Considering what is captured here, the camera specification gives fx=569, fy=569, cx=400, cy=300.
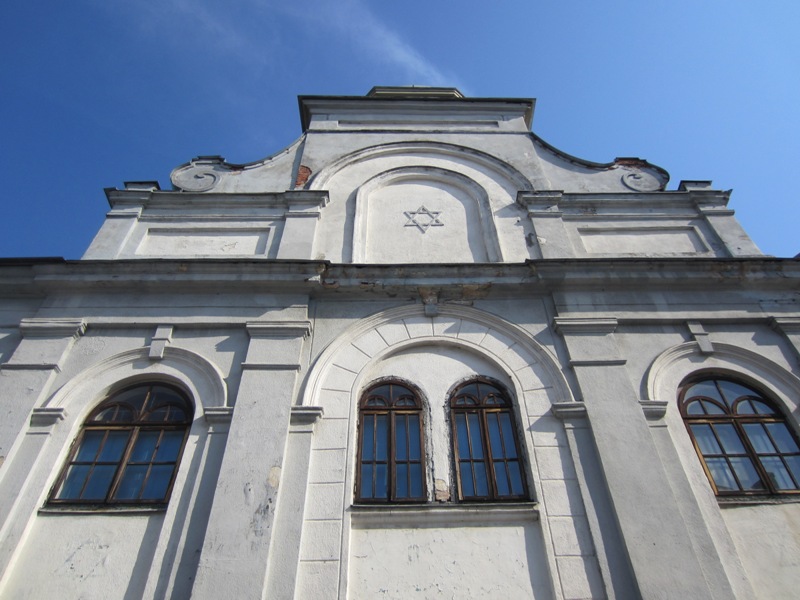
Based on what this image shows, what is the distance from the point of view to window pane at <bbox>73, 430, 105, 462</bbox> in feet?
21.4

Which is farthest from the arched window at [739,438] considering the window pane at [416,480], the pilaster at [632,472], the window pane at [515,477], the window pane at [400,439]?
the window pane at [400,439]

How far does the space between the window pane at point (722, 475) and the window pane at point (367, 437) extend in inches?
149

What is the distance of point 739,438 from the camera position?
6.64 metres

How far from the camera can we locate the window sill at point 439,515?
19.1 feet

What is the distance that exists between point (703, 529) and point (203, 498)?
5.04 metres

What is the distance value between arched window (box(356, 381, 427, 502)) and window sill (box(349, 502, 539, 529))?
0.65 feet

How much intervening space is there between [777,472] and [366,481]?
4587 millimetres

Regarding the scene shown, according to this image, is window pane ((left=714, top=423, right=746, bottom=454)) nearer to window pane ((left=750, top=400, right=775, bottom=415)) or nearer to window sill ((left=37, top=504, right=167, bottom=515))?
window pane ((left=750, top=400, right=775, bottom=415))

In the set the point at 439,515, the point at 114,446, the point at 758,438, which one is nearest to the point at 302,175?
the point at 114,446

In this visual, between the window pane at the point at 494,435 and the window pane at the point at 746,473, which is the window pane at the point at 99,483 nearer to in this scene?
the window pane at the point at 494,435

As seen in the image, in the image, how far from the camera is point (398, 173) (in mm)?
10547

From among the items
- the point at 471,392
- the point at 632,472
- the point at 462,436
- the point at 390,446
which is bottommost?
the point at 632,472

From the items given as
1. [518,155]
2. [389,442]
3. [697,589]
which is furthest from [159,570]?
[518,155]

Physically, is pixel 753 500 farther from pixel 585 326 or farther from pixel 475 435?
pixel 475 435
